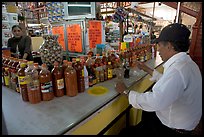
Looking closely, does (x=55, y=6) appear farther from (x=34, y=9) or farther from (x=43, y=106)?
(x=34, y=9)

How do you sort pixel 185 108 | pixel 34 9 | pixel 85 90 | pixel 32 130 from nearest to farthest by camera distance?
pixel 32 130
pixel 185 108
pixel 85 90
pixel 34 9

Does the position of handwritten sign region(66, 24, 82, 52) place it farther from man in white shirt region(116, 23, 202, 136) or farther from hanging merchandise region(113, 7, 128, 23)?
man in white shirt region(116, 23, 202, 136)

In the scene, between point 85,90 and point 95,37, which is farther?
point 95,37

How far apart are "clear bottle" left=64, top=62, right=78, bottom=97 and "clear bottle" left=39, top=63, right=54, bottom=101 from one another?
14 cm

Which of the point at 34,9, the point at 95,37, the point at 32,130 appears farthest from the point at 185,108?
the point at 34,9

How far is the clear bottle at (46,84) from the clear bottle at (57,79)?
1.8 inches

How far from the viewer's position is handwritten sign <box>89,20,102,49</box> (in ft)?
10.2

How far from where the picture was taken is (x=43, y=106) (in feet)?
3.93

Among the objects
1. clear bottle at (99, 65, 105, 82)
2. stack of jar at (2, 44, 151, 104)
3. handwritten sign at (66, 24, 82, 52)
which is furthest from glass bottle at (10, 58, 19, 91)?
handwritten sign at (66, 24, 82, 52)

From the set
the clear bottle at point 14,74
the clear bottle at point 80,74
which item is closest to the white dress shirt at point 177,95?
the clear bottle at point 80,74

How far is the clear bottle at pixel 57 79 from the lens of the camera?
1255mm

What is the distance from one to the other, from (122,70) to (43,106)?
3.50 ft

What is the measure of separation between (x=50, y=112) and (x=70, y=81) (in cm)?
31

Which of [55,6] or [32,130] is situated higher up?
[55,6]
